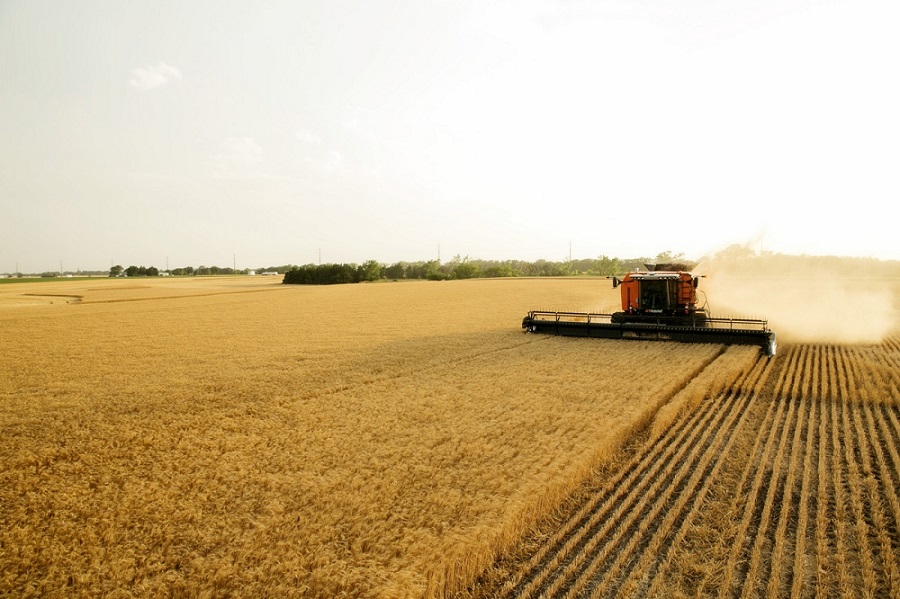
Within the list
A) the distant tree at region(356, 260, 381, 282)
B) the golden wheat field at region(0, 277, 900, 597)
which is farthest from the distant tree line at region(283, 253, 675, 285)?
the golden wheat field at region(0, 277, 900, 597)

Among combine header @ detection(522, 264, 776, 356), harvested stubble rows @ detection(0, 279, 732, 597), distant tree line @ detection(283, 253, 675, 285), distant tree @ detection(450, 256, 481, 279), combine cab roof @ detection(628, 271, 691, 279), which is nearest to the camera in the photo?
harvested stubble rows @ detection(0, 279, 732, 597)

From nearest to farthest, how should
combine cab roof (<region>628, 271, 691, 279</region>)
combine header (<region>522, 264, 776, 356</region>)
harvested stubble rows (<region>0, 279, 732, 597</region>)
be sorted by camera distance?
harvested stubble rows (<region>0, 279, 732, 597</region>) → combine header (<region>522, 264, 776, 356</region>) → combine cab roof (<region>628, 271, 691, 279</region>)

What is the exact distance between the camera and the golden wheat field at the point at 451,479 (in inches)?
186

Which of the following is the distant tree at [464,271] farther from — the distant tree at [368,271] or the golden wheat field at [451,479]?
the golden wheat field at [451,479]

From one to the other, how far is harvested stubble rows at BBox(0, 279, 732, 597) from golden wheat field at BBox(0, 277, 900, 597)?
0.12 feet

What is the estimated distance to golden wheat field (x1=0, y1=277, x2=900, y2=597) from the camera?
472cm

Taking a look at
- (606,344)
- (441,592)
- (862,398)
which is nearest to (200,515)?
(441,592)

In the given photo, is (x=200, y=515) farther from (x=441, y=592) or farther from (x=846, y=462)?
(x=846, y=462)

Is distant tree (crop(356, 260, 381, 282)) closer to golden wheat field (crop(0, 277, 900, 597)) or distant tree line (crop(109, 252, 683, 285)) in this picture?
distant tree line (crop(109, 252, 683, 285))

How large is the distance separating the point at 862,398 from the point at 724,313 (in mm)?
17987

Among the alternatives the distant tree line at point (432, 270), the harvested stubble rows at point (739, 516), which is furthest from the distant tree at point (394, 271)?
the harvested stubble rows at point (739, 516)

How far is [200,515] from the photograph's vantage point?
18.7 feet

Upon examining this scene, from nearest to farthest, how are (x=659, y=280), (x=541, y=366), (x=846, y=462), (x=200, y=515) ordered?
(x=200, y=515) → (x=846, y=462) → (x=541, y=366) → (x=659, y=280)

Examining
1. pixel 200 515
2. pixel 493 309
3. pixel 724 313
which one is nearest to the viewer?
pixel 200 515
